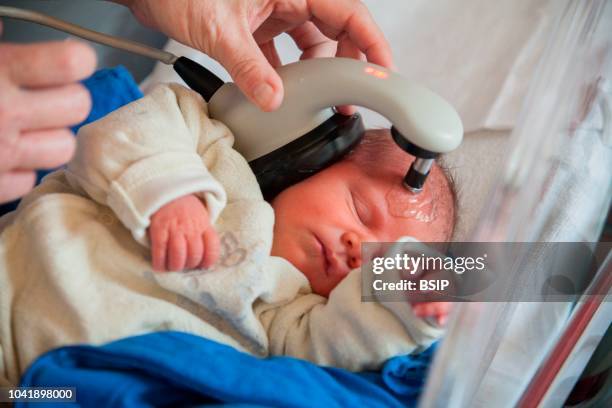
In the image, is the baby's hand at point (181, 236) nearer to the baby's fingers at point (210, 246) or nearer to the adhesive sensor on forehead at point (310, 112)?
the baby's fingers at point (210, 246)

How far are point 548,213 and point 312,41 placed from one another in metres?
0.58

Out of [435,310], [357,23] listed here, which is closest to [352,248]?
[435,310]

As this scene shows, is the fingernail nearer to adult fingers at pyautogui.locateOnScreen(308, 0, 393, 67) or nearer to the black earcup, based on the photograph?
the black earcup

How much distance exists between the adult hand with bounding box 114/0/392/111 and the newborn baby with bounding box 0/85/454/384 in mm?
84

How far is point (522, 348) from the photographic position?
2.32ft

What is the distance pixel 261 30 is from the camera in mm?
1011

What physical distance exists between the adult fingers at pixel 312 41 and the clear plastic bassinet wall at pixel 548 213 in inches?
18.7

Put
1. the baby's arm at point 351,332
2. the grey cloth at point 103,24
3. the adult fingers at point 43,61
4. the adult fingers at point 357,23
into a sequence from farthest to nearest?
1. the adult fingers at point 357,23
2. the grey cloth at point 103,24
3. the baby's arm at point 351,332
4. the adult fingers at point 43,61

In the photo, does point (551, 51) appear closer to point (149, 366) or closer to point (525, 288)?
point (525, 288)

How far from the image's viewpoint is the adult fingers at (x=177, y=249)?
0.59 metres

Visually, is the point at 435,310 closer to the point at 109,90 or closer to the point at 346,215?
the point at 346,215

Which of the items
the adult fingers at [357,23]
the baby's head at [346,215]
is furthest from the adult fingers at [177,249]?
the adult fingers at [357,23]

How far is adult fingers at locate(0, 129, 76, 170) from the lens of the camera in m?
0.39

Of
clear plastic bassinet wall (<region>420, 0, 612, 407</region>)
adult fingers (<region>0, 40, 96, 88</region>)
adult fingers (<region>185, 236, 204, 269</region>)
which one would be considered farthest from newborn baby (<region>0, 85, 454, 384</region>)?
adult fingers (<region>0, 40, 96, 88</region>)
